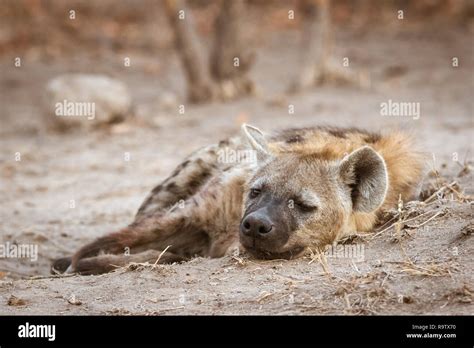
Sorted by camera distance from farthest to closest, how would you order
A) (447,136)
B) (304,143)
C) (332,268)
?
1. (447,136)
2. (304,143)
3. (332,268)

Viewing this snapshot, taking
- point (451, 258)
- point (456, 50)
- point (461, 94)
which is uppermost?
point (456, 50)

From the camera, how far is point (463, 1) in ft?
43.2

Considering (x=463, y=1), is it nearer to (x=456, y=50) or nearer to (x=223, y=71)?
(x=456, y=50)

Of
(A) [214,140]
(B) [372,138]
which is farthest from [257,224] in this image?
(A) [214,140]

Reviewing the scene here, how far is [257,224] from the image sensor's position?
3799mm

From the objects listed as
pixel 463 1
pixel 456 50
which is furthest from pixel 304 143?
pixel 463 1

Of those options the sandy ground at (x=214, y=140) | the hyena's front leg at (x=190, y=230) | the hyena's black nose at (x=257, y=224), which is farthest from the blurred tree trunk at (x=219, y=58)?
the hyena's black nose at (x=257, y=224)

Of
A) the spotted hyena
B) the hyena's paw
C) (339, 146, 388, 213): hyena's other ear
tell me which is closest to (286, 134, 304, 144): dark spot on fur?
the spotted hyena

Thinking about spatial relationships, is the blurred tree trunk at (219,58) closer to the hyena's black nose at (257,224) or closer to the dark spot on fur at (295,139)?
the dark spot on fur at (295,139)

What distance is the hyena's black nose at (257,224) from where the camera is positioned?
3.80 metres

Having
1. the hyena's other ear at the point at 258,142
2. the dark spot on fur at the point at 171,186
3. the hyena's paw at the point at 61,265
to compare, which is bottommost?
the hyena's paw at the point at 61,265

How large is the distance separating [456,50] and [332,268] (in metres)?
8.79
